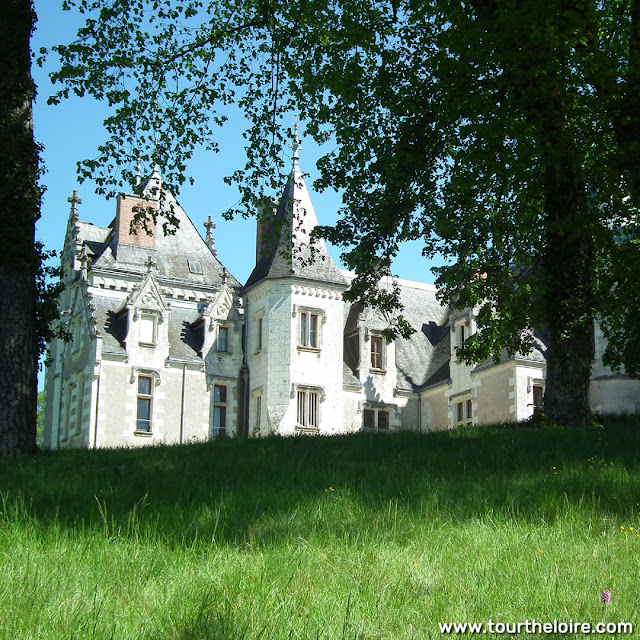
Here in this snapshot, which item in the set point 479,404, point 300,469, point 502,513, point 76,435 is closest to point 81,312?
point 76,435

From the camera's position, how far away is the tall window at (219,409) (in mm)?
39312

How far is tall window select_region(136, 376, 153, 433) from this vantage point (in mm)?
37625

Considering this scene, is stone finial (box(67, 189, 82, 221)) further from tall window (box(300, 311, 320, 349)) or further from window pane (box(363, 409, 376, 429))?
window pane (box(363, 409, 376, 429))

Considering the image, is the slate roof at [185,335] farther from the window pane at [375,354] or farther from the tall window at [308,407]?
the window pane at [375,354]

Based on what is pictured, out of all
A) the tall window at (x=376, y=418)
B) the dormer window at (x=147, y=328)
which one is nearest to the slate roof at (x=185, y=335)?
the dormer window at (x=147, y=328)

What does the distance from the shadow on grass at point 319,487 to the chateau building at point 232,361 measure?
2380 centimetres

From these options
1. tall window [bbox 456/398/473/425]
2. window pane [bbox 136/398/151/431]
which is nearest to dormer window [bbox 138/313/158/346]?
window pane [bbox 136/398/151/431]

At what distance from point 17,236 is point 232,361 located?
2560cm

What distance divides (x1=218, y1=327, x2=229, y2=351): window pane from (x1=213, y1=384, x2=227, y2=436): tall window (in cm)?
168

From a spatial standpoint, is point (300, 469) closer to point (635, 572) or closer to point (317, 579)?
point (317, 579)

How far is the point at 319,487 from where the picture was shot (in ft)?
32.0

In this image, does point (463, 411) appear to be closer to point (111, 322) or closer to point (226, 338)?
point (226, 338)

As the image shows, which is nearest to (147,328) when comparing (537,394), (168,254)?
(168,254)

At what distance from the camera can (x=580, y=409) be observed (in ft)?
54.1
